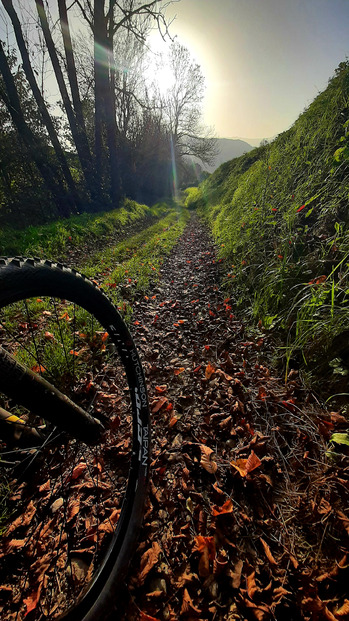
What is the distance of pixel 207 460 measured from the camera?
5.87ft

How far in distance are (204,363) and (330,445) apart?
1455 mm

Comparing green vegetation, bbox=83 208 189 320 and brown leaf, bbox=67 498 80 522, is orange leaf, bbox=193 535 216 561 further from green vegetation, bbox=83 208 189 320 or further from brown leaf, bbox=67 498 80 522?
green vegetation, bbox=83 208 189 320

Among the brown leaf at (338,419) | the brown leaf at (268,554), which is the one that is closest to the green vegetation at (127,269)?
the brown leaf at (338,419)

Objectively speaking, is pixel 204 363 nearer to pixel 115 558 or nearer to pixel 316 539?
pixel 316 539

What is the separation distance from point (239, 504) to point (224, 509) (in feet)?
0.35

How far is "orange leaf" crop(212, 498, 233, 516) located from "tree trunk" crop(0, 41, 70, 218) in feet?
42.4

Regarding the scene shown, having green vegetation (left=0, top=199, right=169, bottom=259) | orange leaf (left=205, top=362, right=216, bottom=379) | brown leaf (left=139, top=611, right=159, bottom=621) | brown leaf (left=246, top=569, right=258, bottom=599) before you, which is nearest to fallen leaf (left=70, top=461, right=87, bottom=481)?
brown leaf (left=139, top=611, right=159, bottom=621)

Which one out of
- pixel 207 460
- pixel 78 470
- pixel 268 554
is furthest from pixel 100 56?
pixel 268 554

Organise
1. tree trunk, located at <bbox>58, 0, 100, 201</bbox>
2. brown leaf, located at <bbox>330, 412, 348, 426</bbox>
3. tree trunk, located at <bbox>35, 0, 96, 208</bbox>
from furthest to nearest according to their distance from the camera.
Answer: tree trunk, located at <bbox>58, 0, 100, 201</bbox> < tree trunk, located at <bbox>35, 0, 96, 208</bbox> < brown leaf, located at <bbox>330, 412, 348, 426</bbox>

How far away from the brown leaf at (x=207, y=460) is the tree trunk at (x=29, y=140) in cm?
1255

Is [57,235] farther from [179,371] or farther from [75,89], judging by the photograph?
[75,89]

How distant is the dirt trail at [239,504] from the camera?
116 centimetres

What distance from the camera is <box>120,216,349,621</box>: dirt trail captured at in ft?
3.80

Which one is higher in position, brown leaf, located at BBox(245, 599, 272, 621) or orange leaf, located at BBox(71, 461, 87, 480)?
orange leaf, located at BBox(71, 461, 87, 480)
